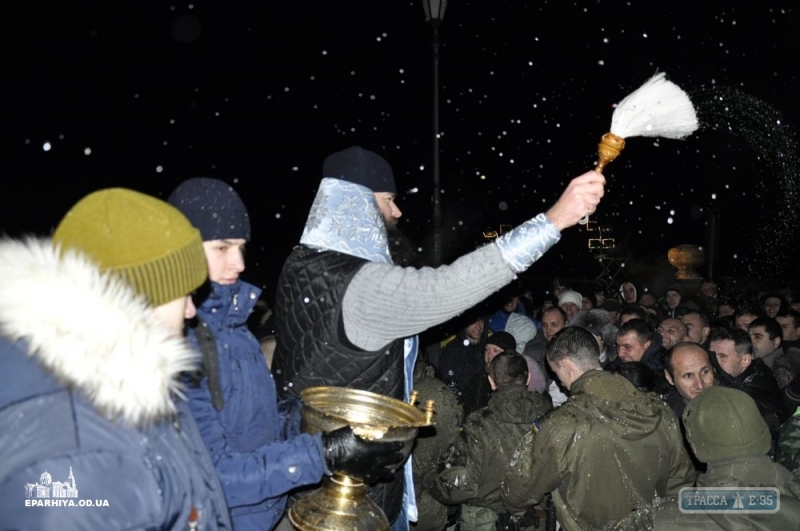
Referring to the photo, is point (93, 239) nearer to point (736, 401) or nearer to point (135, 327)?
point (135, 327)

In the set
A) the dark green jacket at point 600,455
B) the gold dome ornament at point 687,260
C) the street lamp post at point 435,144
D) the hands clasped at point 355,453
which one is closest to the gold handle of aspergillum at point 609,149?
the hands clasped at point 355,453

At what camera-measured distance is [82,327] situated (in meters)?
1.45

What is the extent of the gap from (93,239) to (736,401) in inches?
123

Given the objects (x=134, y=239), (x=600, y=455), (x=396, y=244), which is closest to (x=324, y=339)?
(x=396, y=244)

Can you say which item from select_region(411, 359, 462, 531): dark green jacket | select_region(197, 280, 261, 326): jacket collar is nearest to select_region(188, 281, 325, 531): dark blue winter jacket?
select_region(197, 280, 261, 326): jacket collar

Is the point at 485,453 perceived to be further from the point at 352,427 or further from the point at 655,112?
the point at 655,112

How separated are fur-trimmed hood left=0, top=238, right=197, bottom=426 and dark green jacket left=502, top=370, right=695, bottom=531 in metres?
2.78

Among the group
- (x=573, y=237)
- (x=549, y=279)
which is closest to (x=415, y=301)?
(x=549, y=279)

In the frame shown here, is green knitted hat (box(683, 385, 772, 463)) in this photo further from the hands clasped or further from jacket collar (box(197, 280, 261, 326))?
jacket collar (box(197, 280, 261, 326))

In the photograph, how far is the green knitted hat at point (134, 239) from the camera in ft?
5.20

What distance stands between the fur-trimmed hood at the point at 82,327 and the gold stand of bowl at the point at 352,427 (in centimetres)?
97

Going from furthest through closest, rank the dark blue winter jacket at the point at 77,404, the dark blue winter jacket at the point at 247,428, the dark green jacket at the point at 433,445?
1. the dark green jacket at the point at 433,445
2. the dark blue winter jacket at the point at 247,428
3. the dark blue winter jacket at the point at 77,404

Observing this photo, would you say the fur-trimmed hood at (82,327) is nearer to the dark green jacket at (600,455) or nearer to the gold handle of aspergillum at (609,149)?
the gold handle of aspergillum at (609,149)

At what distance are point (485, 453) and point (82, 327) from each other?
351 centimetres
